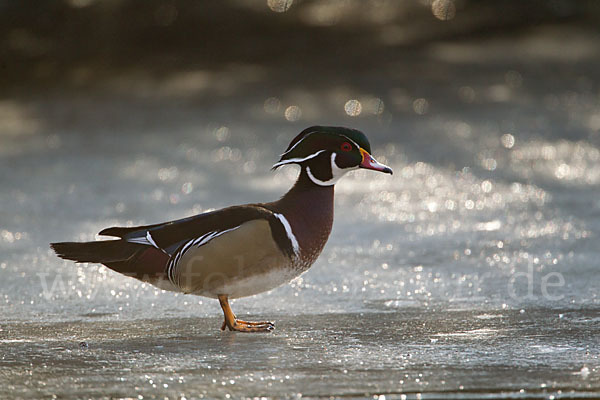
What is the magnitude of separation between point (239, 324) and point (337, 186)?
3966 mm

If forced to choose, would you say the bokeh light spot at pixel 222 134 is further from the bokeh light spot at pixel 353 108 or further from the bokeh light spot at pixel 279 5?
the bokeh light spot at pixel 279 5

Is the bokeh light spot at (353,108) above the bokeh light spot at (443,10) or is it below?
below

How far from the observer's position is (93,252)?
4.28 metres

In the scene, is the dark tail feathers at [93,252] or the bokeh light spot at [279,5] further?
the bokeh light spot at [279,5]

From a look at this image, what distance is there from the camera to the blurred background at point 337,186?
11.8 ft

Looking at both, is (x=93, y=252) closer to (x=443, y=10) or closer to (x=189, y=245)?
(x=189, y=245)

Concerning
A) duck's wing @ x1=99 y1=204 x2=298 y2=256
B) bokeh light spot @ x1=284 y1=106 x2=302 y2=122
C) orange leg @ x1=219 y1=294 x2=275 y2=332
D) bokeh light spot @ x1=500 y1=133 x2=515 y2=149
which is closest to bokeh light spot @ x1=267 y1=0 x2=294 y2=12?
bokeh light spot @ x1=284 y1=106 x2=302 y2=122

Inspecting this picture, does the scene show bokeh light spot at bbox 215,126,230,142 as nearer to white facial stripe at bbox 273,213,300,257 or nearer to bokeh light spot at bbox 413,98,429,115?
bokeh light spot at bbox 413,98,429,115

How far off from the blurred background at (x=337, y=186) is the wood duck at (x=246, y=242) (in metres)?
0.25

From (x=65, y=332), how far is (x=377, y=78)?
8.23 m

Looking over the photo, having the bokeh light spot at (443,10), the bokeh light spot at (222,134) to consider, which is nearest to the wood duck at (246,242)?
the bokeh light spot at (222,134)

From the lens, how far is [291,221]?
13.9ft

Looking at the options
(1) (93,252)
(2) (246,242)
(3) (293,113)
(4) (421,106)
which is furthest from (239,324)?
(4) (421,106)

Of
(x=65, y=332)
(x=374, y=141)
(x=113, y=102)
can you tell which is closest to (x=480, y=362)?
(x=65, y=332)
